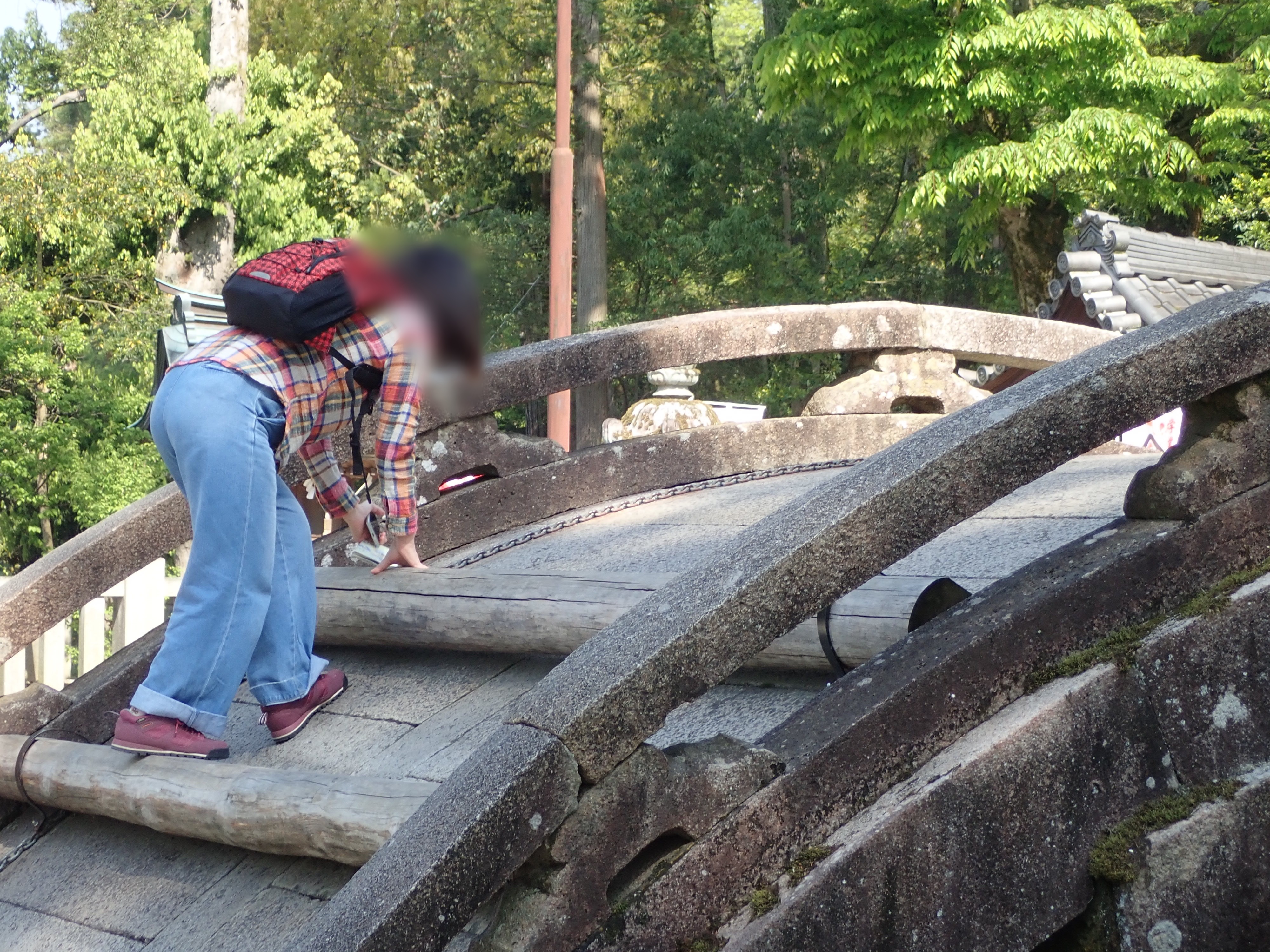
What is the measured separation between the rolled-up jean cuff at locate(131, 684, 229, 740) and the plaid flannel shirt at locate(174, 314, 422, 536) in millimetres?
585

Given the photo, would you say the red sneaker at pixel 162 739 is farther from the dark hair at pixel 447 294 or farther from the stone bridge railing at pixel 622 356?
the dark hair at pixel 447 294

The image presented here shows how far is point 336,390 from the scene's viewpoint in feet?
9.45

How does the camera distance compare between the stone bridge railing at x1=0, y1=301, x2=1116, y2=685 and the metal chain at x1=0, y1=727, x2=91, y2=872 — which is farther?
the stone bridge railing at x1=0, y1=301, x2=1116, y2=685

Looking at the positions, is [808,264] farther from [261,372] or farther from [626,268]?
[261,372]

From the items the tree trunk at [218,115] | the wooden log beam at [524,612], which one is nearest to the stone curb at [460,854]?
the wooden log beam at [524,612]

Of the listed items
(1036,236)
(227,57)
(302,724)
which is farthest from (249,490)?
(227,57)

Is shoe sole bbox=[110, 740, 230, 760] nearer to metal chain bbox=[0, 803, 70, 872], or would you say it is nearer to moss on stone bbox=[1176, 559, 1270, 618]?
metal chain bbox=[0, 803, 70, 872]

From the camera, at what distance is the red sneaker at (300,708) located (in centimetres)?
280

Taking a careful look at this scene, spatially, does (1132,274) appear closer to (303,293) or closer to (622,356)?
(622,356)

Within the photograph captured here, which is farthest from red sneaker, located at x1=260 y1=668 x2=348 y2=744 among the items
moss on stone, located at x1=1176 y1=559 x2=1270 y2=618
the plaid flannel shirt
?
moss on stone, located at x1=1176 y1=559 x2=1270 y2=618

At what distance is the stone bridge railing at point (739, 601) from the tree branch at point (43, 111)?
18.1m

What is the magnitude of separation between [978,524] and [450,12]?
64.2 ft

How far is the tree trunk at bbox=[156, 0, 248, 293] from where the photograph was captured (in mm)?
16438

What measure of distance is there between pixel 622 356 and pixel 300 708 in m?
1.72
